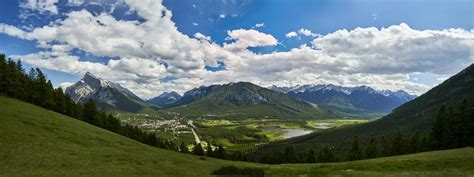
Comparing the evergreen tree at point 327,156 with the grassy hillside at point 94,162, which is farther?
the evergreen tree at point 327,156

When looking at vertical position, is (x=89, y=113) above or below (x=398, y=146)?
above

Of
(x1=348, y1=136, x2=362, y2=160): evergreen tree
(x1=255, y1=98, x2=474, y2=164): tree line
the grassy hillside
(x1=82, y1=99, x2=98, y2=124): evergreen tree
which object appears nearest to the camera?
the grassy hillside

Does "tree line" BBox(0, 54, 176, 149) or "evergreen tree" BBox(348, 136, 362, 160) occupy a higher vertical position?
"tree line" BBox(0, 54, 176, 149)

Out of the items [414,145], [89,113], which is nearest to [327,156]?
[414,145]

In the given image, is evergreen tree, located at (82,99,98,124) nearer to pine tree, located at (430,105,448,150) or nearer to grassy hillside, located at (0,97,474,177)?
grassy hillside, located at (0,97,474,177)

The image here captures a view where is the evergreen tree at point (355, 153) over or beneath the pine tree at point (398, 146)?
beneath

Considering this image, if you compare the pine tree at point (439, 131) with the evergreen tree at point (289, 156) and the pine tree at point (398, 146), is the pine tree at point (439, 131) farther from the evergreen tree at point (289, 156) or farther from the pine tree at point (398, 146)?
the evergreen tree at point (289, 156)

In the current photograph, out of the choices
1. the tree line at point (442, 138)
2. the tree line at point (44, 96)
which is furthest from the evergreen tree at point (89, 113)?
the tree line at point (442, 138)

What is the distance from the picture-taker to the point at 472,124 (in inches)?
3140

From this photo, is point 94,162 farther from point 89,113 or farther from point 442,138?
point 442,138

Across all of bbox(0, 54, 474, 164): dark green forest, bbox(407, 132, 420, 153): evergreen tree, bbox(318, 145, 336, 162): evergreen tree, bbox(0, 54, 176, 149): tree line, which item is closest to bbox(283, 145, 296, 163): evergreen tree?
bbox(0, 54, 474, 164): dark green forest

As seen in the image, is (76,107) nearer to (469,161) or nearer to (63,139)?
(63,139)

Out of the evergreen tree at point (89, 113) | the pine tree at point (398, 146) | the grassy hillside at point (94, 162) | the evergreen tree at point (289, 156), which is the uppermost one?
the evergreen tree at point (89, 113)

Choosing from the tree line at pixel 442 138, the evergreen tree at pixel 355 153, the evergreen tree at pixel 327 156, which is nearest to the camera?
the tree line at pixel 442 138
